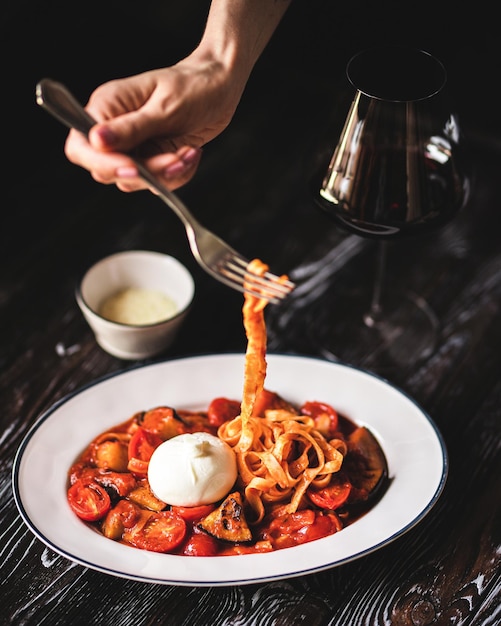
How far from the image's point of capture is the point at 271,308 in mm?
2734

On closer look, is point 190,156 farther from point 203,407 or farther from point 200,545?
point 200,545

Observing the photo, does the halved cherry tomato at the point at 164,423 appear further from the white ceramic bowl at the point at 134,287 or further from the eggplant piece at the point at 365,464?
the eggplant piece at the point at 365,464

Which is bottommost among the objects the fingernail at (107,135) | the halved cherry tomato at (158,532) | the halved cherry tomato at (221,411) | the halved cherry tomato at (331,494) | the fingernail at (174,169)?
the halved cherry tomato at (331,494)

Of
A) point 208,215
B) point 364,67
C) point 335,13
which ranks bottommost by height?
point 208,215

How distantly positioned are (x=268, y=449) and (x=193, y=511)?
25 cm

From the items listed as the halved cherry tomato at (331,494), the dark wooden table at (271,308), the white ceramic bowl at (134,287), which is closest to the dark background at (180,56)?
the dark wooden table at (271,308)

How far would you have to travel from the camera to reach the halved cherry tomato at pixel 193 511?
191 cm

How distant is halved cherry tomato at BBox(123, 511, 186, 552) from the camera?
6.05 feet

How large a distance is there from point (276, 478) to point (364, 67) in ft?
3.66

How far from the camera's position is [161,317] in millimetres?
2500

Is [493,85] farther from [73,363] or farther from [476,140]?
[73,363]

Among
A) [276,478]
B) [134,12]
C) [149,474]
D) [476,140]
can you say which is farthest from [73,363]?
[476,140]

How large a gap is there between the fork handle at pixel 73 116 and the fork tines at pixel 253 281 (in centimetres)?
16

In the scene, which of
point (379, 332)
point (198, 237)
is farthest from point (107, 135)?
point (379, 332)
